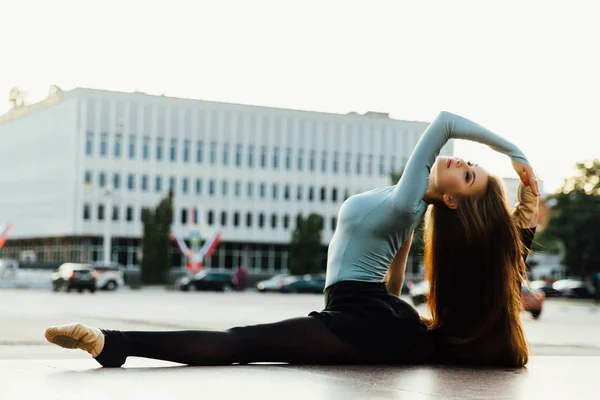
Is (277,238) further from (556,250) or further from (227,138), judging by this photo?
(556,250)

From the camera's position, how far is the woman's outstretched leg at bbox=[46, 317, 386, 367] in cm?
542

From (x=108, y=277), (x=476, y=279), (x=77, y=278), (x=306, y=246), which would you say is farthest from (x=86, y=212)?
(x=476, y=279)

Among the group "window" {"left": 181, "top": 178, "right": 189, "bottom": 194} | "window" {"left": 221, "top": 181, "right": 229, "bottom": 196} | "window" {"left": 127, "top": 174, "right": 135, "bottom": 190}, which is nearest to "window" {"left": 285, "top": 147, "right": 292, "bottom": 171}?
"window" {"left": 221, "top": 181, "right": 229, "bottom": 196}

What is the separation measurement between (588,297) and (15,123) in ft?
161

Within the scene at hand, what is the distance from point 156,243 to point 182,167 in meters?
12.6

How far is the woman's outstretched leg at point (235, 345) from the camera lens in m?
5.42

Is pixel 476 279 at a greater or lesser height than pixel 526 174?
lesser

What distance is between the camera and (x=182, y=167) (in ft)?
273

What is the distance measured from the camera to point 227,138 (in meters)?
84.2

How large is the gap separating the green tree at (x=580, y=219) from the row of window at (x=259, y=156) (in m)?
20.4

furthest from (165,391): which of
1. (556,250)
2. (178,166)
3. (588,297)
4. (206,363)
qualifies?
(556,250)

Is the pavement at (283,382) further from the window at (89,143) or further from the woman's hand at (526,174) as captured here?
the window at (89,143)

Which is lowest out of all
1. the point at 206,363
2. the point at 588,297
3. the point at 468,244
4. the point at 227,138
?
the point at 588,297

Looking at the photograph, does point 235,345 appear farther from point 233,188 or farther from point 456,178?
point 233,188
